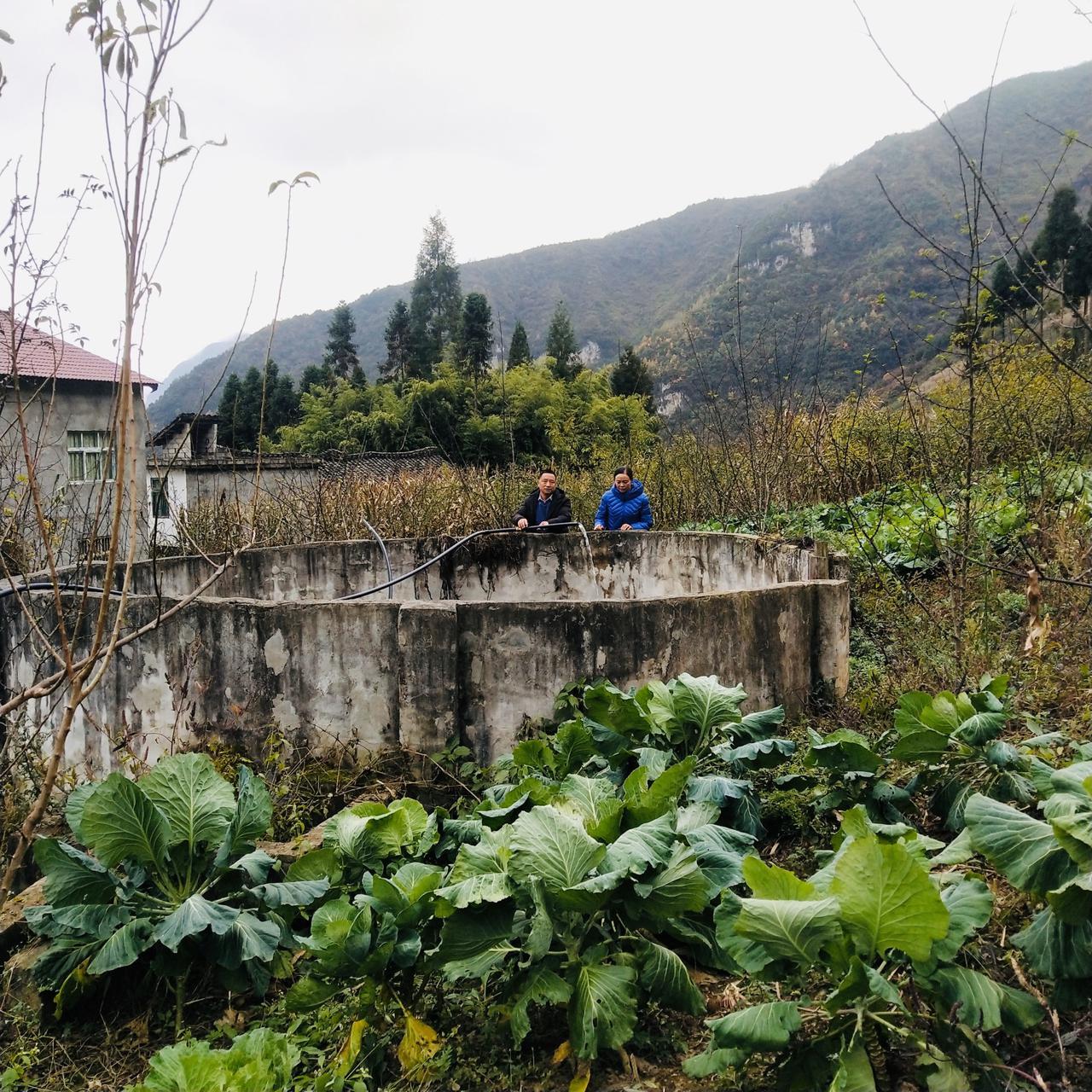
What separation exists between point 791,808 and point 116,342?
2.81 metres

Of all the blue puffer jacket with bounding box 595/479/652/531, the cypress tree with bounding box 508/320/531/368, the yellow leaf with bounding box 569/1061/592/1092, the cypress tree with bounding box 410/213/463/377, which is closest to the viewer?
the yellow leaf with bounding box 569/1061/592/1092

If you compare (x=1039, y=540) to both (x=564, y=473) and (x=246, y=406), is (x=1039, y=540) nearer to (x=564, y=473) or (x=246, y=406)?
(x=564, y=473)

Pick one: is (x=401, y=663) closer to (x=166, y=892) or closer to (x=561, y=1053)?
(x=166, y=892)

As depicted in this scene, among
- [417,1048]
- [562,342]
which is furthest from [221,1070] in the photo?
[562,342]

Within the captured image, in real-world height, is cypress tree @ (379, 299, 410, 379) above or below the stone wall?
above

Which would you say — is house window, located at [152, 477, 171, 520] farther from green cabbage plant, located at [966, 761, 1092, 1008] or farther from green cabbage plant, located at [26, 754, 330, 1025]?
green cabbage plant, located at [966, 761, 1092, 1008]

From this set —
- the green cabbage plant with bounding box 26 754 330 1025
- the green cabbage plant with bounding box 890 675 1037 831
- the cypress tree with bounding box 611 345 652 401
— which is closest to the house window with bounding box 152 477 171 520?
the green cabbage plant with bounding box 26 754 330 1025

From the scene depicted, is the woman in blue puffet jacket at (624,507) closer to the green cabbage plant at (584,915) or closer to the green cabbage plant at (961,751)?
the green cabbage plant at (961,751)

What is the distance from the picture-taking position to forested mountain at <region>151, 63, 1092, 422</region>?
33875mm

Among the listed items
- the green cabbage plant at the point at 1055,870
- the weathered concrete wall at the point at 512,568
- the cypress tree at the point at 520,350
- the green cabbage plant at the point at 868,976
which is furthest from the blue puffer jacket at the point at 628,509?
the cypress tree at the point at 520,350

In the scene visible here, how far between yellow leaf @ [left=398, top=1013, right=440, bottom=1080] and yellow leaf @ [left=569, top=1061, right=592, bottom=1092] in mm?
382

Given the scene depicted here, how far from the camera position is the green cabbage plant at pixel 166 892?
2.52 m

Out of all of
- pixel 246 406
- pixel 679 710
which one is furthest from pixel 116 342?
pixel 246 406

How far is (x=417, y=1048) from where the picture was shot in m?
2.24
